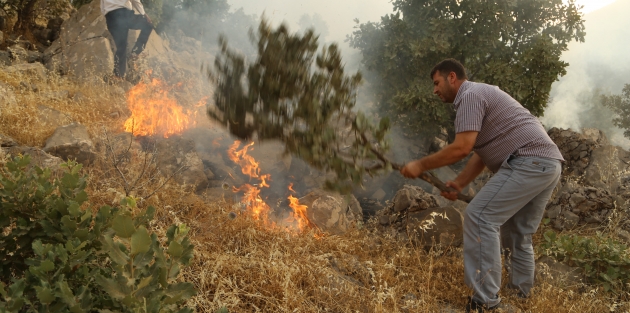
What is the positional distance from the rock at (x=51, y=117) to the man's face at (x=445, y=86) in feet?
16.2

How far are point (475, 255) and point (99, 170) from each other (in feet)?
13.3

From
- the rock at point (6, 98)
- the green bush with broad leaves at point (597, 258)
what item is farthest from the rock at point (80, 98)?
the green bush with broad leaves at point (597, 258)

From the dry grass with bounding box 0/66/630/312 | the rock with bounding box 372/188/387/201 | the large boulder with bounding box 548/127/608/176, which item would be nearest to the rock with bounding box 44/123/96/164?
the dry grass with bounding box 0/66/630/312

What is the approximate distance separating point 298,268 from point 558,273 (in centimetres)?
265

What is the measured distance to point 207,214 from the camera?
4.42m

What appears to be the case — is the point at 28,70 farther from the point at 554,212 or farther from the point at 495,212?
the point at 554,212

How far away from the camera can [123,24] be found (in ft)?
27.0

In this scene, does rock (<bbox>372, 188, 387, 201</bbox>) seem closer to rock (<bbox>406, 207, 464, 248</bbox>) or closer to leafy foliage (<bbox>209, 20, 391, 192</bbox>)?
rock (<bbox>406, 207, 464, 248</bbox>)

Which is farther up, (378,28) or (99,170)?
(378,28)

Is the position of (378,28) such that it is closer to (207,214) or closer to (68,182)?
(207,214)

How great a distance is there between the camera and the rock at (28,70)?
6.83m

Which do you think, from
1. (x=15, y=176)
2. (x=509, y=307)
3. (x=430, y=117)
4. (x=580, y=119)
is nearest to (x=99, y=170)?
(x=15, y=176)

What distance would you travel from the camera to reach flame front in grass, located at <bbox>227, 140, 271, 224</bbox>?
475 cm

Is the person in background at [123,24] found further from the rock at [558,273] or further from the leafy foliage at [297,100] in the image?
the rock at [558,273]
